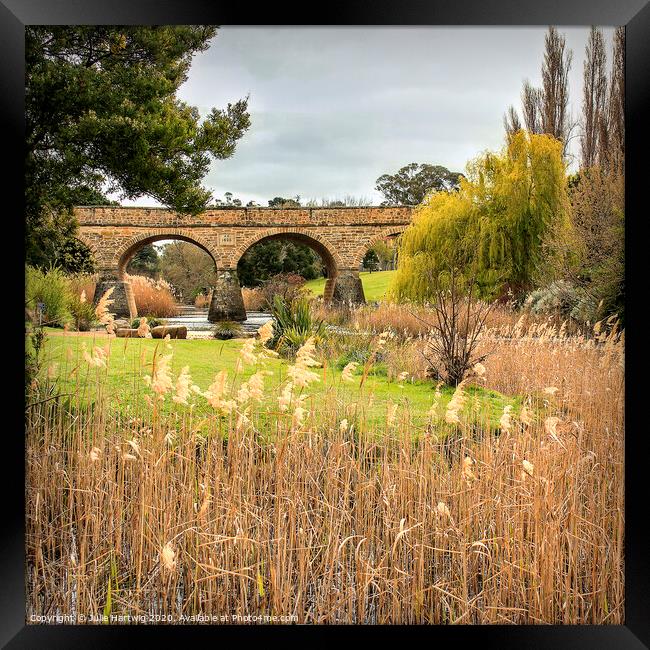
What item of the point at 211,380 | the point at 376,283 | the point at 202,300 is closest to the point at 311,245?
the point at 376,283

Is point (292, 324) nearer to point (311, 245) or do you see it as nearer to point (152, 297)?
point (311, 245)

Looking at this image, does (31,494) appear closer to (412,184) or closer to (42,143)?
(42,143)

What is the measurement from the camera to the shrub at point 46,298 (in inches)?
107

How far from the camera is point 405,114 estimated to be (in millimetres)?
2885

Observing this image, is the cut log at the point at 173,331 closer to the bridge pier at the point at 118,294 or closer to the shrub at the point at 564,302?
the bridge pier at the point at 118,294

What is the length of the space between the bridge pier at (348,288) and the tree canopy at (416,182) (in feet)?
2.05

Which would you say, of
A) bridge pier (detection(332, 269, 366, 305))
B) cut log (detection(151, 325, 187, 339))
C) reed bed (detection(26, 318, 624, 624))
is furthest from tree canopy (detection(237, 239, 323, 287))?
reed bed (detection(26, 318, 624, 624))

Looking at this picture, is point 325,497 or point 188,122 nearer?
point 325,497

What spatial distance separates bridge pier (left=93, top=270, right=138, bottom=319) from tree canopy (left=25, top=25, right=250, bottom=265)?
0.32 meters

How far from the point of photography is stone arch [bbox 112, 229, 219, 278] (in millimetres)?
2972

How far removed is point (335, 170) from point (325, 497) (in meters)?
1.72

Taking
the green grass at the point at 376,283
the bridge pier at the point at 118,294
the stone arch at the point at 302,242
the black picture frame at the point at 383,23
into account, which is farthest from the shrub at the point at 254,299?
the black picture frame at the point at 383,23

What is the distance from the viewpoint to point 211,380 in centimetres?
282

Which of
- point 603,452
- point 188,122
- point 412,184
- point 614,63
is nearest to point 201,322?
point 188,122
